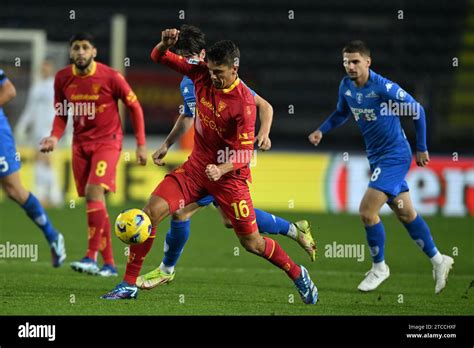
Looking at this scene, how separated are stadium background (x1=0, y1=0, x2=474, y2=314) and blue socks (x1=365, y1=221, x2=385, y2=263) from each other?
6935mm

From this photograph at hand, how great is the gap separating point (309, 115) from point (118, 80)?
11.8 metres

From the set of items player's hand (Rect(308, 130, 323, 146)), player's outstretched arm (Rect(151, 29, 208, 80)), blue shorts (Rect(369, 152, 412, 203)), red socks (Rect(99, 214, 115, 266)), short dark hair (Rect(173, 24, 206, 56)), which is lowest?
red socks (Rect(99, 214, 115, 266))

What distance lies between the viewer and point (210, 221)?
14.8m

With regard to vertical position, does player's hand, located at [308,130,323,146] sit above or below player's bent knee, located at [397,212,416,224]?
above

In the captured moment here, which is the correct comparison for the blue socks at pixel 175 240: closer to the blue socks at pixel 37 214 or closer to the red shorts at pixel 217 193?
the red shorts at pixel 217 193

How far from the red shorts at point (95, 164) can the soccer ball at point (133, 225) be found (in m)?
2.12

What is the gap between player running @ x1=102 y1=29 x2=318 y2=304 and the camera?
7.30 m

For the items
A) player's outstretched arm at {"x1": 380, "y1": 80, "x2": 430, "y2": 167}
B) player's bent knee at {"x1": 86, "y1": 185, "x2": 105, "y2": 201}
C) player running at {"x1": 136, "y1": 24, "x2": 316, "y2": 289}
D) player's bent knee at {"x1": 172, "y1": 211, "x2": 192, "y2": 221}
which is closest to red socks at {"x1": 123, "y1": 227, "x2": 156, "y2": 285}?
player running at {"x1": 136, "y1": 24, "x2": 316, "y2": 289}

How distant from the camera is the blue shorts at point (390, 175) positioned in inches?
350

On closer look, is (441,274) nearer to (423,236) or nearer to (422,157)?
(423,236)

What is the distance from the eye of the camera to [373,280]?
8.88 metres

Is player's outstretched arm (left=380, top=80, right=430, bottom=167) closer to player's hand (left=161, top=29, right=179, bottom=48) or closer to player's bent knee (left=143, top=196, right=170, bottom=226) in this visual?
player's hand (left=161, top=29, right=179, bottom=48)

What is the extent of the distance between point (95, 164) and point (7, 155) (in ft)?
2.61
